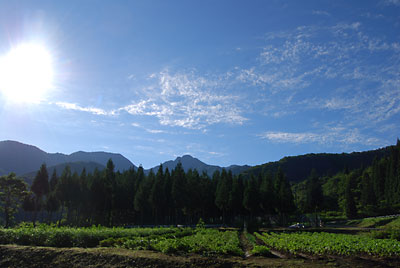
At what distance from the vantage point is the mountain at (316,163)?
16045cm

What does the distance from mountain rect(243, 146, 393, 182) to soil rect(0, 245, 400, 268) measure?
153 metres

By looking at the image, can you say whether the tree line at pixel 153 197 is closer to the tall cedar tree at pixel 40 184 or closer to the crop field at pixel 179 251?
the tall cedar tree at pixel 40 184

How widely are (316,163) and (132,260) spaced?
180m

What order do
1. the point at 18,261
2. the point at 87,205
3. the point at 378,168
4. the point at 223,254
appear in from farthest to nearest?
the point at 378,168
the point at 87,205
the point at 18,261
the point at 223,254

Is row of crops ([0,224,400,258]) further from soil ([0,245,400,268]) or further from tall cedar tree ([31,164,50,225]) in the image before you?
tall cedar tree ([31,164,50,225])

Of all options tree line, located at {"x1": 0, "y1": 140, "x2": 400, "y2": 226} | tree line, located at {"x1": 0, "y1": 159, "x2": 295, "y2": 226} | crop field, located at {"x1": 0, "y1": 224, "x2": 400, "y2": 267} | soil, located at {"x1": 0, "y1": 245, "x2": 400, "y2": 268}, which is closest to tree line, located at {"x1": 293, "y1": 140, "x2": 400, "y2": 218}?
tree line, located at {"x1": 0, "y1": 140, "x2": 400, "y2": 226}

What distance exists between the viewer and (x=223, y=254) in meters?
9.41

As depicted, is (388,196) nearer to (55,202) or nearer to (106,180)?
(106,180)

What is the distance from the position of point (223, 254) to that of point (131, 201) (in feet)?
140

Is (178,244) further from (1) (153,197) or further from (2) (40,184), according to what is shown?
(2) (40,184)

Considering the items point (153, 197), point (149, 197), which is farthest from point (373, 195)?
point (149, 197)

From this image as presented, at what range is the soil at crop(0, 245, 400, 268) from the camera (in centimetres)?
764

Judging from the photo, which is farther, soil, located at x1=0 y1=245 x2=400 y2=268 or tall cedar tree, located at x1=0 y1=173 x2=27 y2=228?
tall cedar tree, located at x1=0 y1=173 x2=27 y2=228

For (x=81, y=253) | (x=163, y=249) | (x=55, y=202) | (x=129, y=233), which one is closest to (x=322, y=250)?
(x=163, y=249)
